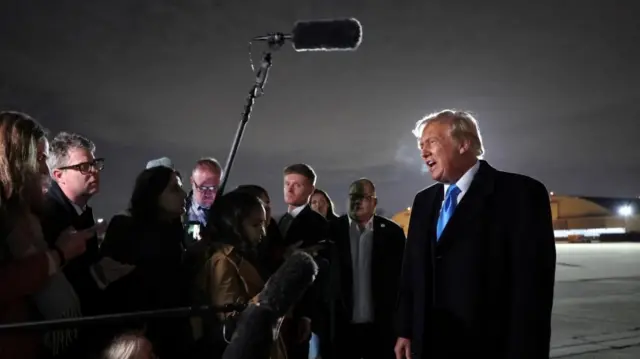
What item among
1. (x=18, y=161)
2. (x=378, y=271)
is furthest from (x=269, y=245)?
(x=18, y=161)

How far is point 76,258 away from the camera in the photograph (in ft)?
8.63

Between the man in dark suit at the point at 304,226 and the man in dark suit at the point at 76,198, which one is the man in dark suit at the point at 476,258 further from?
the man in dark suit at the point at 76,198

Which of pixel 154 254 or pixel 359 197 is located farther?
pixel 359 197

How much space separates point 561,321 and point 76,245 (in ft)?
26.7

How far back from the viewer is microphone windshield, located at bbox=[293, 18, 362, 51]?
11.3ft

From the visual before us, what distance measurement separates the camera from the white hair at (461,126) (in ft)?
10.4

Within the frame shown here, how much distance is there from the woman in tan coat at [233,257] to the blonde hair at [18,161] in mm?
981

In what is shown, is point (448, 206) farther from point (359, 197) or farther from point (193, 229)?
point (193, 229)

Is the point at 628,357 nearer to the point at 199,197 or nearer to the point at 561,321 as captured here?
Result: the point at 561,321

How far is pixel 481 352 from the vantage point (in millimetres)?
2943

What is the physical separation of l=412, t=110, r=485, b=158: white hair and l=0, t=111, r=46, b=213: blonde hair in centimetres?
192

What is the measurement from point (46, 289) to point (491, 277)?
197cm

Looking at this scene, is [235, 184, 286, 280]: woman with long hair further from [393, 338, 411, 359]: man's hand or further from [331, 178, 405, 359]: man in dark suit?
[393, 338, 411, 359]: man's hand

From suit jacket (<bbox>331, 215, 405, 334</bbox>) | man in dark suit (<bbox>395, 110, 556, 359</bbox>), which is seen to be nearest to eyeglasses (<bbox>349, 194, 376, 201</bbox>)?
suit jacket (<bbox>331, 215, 405, 334</bbox>)
